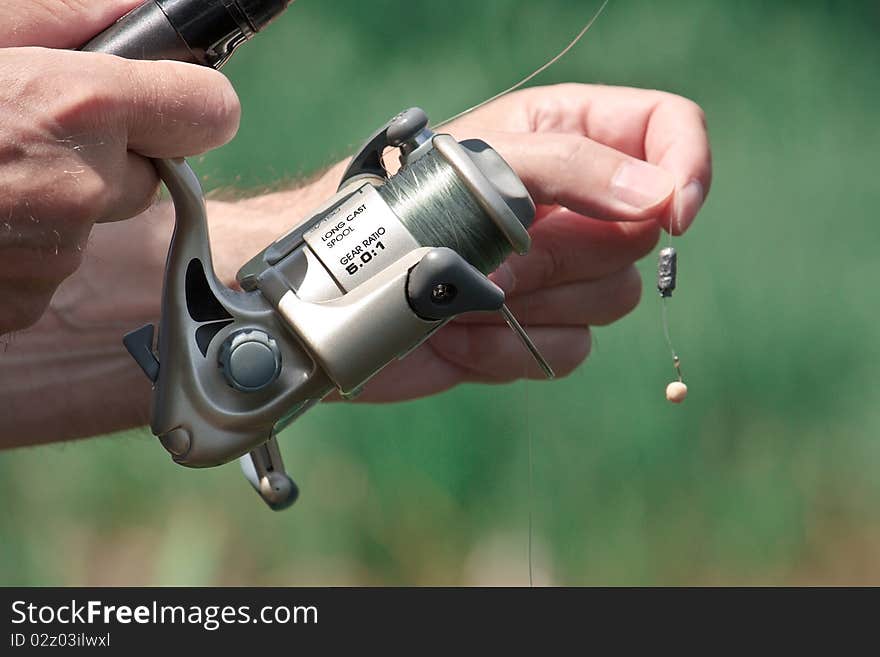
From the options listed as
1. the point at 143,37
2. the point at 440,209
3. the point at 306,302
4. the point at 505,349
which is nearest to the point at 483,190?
the point at 440,209

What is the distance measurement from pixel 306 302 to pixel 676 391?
555 mm

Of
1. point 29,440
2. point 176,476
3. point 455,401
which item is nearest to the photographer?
point 29,440

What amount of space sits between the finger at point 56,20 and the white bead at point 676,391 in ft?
2.23

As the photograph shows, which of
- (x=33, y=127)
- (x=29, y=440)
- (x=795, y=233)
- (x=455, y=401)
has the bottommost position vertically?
(x=455, y=401)

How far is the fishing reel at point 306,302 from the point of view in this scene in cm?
68

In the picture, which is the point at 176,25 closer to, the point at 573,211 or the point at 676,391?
the point at 573,211

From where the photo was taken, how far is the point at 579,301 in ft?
3.60

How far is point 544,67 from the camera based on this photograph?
1.14 m

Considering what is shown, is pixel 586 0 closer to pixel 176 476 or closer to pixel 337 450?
pixel 337 450

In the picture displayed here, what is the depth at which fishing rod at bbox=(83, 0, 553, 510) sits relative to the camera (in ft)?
2.21

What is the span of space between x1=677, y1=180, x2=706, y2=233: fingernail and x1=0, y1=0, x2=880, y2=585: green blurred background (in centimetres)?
20

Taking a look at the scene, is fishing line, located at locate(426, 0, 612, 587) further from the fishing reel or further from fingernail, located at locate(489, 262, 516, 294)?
fingernail, located at locate(489, 262, 516, 294)
